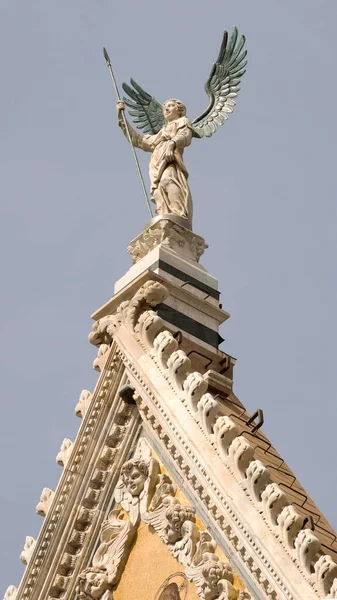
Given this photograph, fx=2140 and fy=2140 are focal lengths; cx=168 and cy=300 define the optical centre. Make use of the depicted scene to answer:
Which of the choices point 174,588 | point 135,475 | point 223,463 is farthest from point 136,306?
point 174,588

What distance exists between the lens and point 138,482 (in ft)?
67.4

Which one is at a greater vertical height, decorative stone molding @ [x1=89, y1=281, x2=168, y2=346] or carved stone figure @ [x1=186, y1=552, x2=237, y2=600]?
decorative stone molding @ [x1=89, y1=281, x2=168, y2=346]

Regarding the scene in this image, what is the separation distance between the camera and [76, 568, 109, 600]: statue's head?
20359mm

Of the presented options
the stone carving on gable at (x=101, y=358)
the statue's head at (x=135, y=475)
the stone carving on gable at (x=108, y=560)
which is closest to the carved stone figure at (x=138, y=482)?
the statue's head at (x=135, y=475)

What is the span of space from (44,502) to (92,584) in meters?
1.46

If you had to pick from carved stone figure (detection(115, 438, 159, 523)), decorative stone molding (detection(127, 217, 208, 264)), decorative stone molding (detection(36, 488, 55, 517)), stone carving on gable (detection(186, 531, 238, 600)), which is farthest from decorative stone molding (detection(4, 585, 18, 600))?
decorative stone molding (detection(127, 217, 208, 264))

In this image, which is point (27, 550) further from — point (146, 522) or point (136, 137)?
point (136, 137)

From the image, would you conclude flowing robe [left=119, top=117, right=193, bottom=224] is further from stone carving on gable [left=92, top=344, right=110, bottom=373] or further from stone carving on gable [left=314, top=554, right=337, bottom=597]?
stone carving on gable [left=314, top=554, right=337, bottom=597]

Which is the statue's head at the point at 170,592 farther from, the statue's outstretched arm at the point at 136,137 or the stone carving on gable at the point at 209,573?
the statue's outstretched arm at the point at 136,137

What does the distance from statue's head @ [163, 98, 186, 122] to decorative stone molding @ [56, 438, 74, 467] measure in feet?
14.2

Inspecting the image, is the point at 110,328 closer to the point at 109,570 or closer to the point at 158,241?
the point at 158,241

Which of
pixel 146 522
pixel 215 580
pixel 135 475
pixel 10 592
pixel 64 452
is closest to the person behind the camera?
pixel 215 580

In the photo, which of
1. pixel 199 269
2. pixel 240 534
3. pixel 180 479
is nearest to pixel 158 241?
pixel 199 269

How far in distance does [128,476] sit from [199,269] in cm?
285
